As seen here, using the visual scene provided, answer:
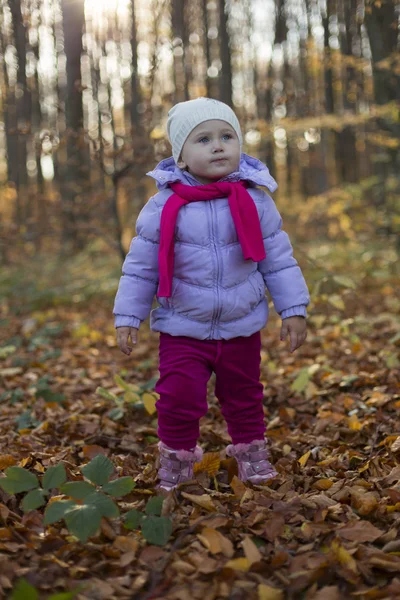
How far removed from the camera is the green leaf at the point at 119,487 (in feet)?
7.93

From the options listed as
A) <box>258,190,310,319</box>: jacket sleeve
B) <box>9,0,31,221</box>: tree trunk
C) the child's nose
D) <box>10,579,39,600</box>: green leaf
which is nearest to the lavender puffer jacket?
<box>258,190,310,319</box>: jacket sleeve

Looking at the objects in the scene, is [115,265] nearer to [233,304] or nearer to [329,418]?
[329,418]

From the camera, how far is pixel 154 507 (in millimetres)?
2516

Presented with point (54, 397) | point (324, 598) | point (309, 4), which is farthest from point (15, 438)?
point (309, 4)

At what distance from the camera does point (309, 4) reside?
19.3 meters

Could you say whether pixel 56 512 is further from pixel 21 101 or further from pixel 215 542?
pixel 21 101

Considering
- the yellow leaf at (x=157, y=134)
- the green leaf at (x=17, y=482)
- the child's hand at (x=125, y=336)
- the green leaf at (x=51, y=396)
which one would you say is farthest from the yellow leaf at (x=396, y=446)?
the yellow leaf at (x=157, y=134)

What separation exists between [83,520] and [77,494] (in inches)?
5.9

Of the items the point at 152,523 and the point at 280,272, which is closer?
the point at 152,523

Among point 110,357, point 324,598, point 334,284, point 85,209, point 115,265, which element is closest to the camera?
point 324,598

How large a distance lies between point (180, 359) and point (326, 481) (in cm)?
88

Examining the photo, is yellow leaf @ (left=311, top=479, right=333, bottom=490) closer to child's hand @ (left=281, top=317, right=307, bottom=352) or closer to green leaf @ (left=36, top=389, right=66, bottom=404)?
child's hand @ (left=281, top=317, right=307, bottom=352)

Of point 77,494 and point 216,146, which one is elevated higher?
point 216,146

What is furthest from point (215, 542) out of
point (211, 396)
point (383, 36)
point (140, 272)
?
point (383, 36)
